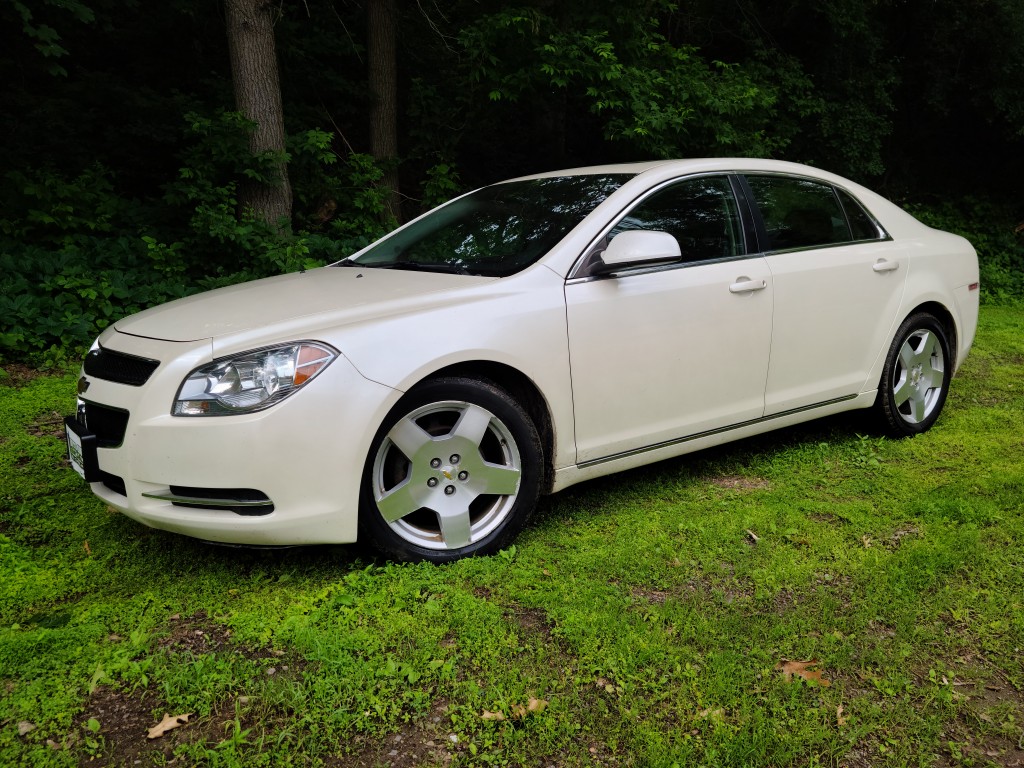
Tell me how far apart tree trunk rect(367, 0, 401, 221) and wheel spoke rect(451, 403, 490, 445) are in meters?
6.96

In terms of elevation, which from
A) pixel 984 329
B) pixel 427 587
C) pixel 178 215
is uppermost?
pixel 178 215

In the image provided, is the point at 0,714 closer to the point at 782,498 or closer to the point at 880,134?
the point at 782,498

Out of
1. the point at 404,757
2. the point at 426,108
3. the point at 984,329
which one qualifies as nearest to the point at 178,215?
the point at 426,108

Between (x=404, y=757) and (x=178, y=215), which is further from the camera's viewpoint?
(x=178, y=215)

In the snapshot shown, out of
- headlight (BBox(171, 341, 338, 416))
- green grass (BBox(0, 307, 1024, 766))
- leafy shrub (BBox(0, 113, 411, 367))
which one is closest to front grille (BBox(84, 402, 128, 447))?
headlight (BBox(171, 341, 338, 416))

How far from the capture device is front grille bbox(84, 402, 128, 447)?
303 centimetres

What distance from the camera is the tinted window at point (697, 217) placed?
3871 mm

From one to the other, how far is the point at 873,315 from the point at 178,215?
617 cm

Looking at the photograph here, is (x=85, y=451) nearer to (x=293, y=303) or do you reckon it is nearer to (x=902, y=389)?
(x=293, y=303)

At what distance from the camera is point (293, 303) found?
3365 mm

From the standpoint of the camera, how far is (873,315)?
458 centimetres

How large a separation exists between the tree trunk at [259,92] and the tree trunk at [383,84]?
2.24 meters

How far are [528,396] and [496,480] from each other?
38 centimetres

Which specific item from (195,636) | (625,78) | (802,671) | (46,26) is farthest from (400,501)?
(625,78)
